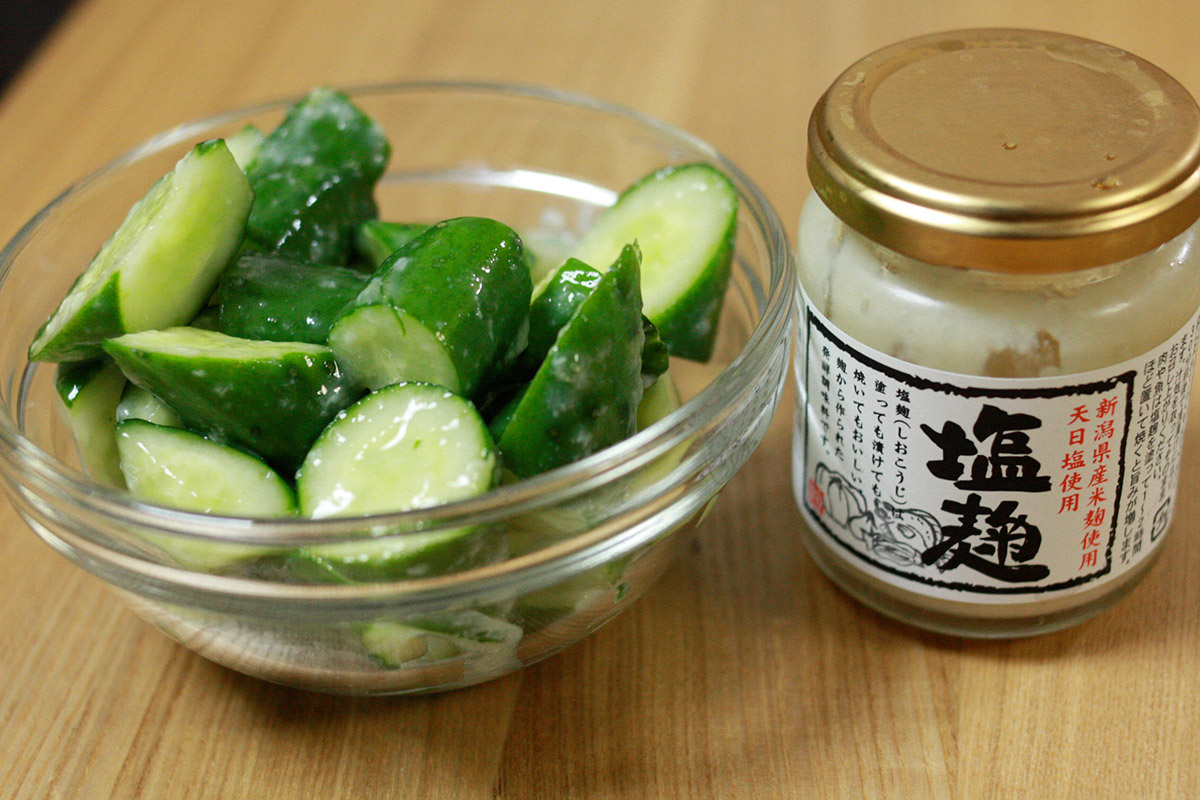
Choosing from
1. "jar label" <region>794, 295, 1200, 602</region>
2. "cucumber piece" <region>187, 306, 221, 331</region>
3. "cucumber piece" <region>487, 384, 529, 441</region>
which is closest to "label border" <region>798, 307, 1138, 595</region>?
"jar label" <region>794, 295, 1200, 602</region>

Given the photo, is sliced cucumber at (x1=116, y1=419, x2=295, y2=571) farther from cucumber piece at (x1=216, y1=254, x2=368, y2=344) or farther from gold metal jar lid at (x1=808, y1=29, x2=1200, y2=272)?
gold metal jar lid at (x1=808, y1=29, x2=1200, y2=272)

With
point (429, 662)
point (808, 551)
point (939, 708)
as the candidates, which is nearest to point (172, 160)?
point (429, 662)

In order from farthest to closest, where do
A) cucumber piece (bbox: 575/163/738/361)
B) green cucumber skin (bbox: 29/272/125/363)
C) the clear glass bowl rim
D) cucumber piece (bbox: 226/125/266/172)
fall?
1. cucumber piece (bbox: 226/125/266/172)
2. cucumber piece (bbox: 575/163/738/361)
3. green cucumber skin (bbox: 29/272/125/363)
4. the clear glass bowl rim

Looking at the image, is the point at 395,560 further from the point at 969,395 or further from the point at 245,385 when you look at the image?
the point at 969,395

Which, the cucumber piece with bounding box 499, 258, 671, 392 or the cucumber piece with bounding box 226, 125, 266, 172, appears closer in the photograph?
the cucumber piece with bounding box 499, 258, 671, 392

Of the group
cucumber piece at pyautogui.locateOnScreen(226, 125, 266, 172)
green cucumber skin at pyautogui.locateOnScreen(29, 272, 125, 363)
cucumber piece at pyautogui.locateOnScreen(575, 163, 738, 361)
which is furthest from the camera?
cucumber piece at pyautogui.locateOnScreen(226, 125, 266, 172)

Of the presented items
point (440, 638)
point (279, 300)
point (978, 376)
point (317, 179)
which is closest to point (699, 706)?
point (440, 638)

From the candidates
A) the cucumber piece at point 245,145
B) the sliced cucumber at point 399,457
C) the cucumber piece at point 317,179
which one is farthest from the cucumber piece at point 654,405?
the cucumber piece at point 245,145
